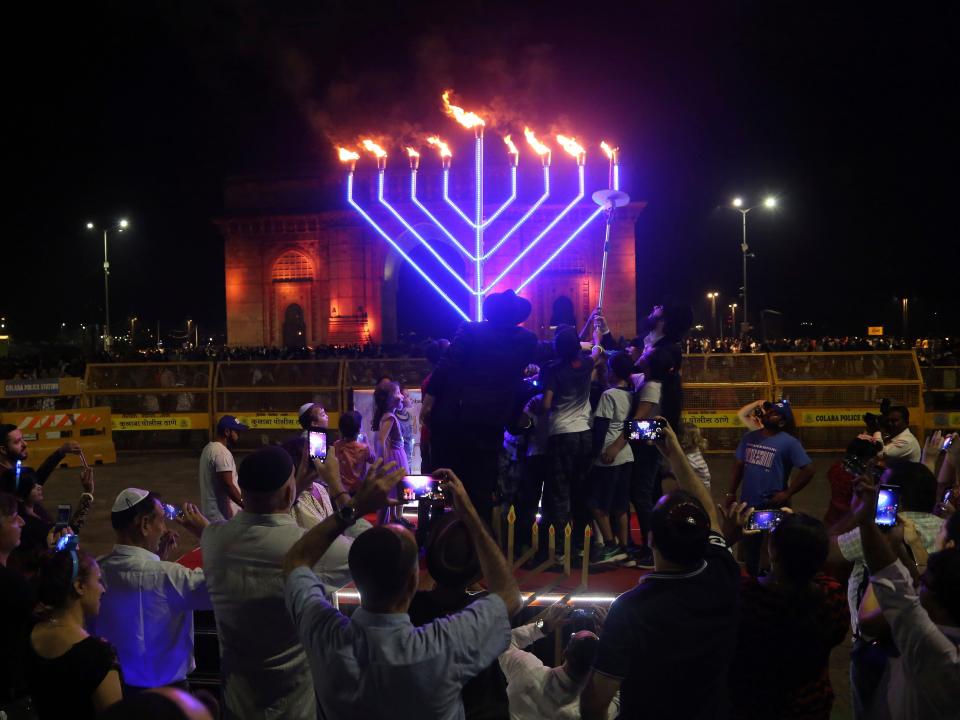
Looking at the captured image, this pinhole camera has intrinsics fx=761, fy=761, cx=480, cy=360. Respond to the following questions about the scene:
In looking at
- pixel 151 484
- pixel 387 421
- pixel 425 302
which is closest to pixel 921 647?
pixel 387 421

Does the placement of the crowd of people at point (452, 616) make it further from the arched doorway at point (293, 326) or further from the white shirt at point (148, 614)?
the arched doorway at point (293, 326)

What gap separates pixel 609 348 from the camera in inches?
286

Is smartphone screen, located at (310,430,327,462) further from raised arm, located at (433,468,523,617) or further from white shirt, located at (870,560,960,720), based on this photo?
white shirt, located at (870,560,960,720)

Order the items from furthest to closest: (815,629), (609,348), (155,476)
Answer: (155,476) < (609,348) < (815,629)

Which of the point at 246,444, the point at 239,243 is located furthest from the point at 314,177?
the point at 246,444

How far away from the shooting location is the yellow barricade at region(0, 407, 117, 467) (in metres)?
13.8

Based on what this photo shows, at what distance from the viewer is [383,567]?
6.50ft

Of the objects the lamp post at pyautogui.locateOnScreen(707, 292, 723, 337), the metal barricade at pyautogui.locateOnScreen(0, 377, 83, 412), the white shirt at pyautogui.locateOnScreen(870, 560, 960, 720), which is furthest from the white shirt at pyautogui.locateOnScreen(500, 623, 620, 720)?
the lamp post at pyautogui.locateOnScreen(707, 292, 723, 337)

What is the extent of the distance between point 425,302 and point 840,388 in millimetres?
29612

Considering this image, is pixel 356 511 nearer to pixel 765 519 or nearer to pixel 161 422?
pixel 765 519

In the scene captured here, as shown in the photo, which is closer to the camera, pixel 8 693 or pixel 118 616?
pixel 8 693

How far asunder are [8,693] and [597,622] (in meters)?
2.15

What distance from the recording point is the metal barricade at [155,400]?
15.2 meters

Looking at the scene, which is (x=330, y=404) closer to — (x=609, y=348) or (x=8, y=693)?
(x=609, y=348)
